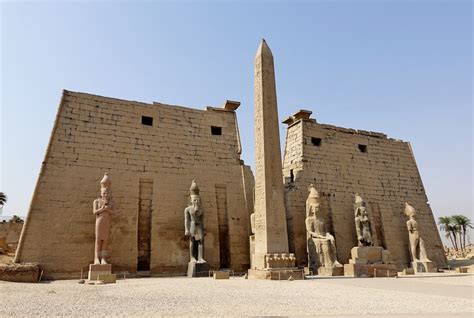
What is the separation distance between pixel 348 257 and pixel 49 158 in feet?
32.2

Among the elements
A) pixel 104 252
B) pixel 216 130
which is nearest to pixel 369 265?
pixel 216 130

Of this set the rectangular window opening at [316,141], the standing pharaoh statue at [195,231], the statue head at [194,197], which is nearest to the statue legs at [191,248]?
the standing pharaoh statue at [195,231]

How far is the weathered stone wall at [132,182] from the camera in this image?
920 centimetres

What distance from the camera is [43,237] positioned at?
353 inches

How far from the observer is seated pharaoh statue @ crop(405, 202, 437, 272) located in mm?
12244

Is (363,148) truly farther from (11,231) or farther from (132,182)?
(11,231)

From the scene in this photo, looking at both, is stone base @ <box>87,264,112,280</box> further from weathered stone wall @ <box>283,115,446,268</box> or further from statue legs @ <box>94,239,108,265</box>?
weathered stone wall @ <box>283,115,446,268</box>

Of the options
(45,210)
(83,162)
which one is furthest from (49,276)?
(83,162)

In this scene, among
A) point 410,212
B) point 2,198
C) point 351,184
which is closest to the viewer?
point 410,212

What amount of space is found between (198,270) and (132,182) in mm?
3170

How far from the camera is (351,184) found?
13750 millimetres

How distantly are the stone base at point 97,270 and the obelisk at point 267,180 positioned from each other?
3299 millimetres

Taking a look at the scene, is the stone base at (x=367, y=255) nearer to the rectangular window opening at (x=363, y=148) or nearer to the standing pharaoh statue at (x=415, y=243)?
the standing pharaoh statue at (x=415, y=243)

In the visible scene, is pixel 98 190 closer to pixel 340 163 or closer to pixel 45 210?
pixel 45 210
